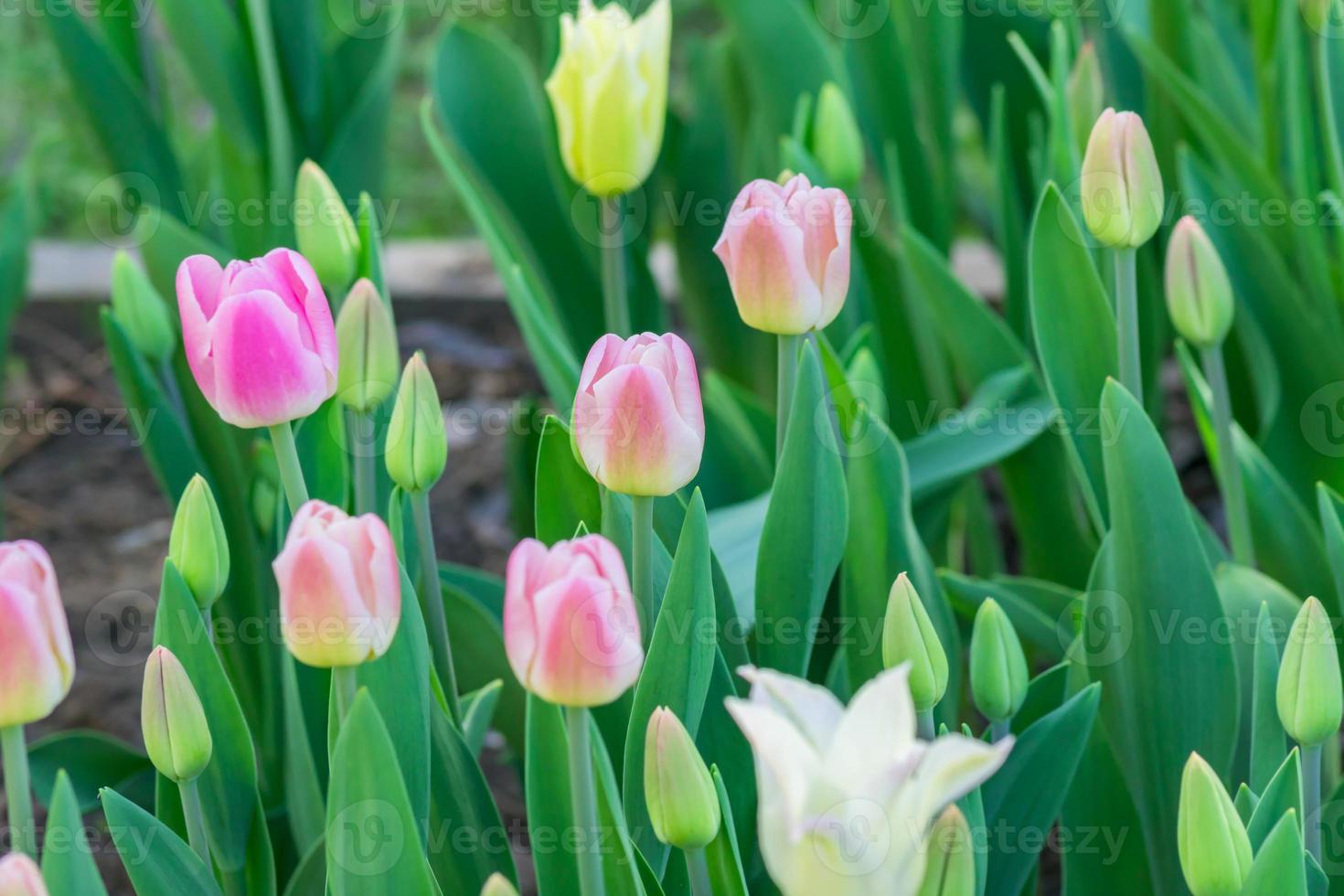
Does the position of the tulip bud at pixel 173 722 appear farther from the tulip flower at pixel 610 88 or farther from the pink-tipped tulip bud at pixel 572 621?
the tulip flower at pixel 610 88

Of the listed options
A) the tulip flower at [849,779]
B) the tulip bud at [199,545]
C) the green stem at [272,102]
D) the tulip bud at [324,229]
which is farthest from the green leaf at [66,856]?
the green stem at [272,102]

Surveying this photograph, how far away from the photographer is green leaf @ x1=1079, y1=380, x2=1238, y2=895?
0.75m

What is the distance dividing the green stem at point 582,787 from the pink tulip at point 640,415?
10cm

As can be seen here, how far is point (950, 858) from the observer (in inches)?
19.8

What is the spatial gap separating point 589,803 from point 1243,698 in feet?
1.76

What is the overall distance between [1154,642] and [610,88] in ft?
1.43

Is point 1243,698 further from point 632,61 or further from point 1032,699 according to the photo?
point 632,61

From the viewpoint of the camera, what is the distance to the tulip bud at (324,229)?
0.81 m

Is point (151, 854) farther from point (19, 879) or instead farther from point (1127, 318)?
point (1127, 318)

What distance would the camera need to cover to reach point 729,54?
151cm

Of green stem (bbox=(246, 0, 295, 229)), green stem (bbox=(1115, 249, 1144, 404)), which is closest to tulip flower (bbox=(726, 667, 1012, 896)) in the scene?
green stem (bbox=(1115, 249, 1144, 404))

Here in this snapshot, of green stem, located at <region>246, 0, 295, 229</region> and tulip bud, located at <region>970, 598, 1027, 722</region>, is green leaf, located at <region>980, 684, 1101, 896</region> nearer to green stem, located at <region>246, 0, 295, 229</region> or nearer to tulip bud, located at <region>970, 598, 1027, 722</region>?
→ tulip bud, located at <region>970, 598, 1027, 722</region>

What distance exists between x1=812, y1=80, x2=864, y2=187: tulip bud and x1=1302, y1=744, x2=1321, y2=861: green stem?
1.78 feet

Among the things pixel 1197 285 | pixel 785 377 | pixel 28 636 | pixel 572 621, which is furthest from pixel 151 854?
pixel 1197 285
